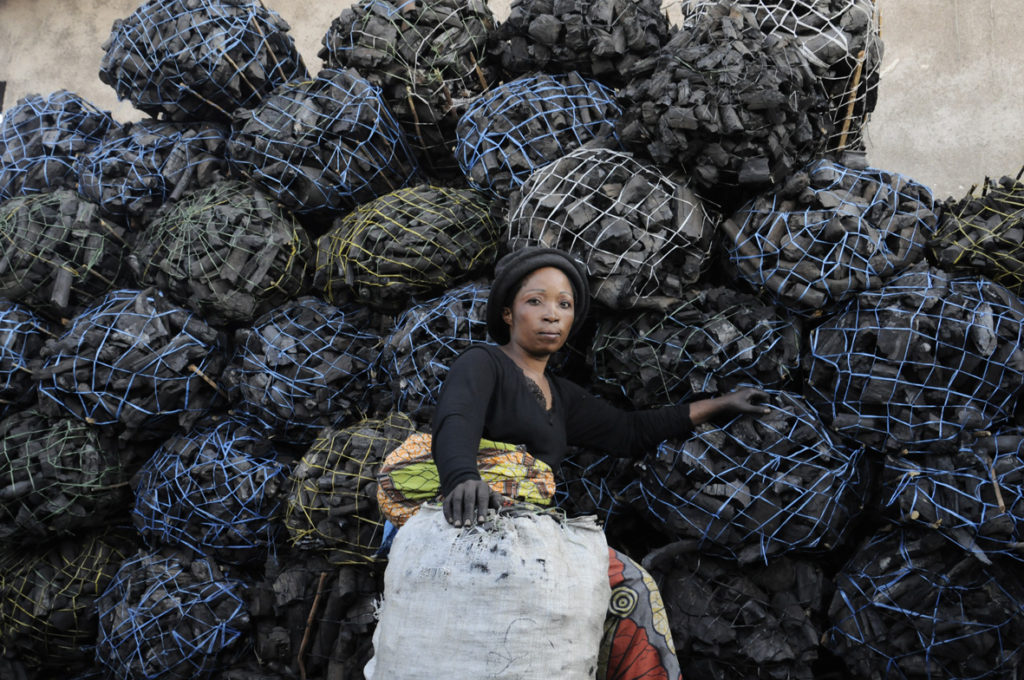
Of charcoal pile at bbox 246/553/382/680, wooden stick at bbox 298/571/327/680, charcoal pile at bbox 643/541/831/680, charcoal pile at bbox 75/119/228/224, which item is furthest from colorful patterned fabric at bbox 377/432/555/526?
charcoal pile at bbox 75/119/228/224

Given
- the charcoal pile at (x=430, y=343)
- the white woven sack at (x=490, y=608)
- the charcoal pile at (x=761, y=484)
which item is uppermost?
the charcoal pile at (x=430, y=343)

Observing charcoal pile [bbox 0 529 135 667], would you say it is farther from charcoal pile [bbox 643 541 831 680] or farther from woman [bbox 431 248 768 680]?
charcoal pile [bbox 643 541 831 680]

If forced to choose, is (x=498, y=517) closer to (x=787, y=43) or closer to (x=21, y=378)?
(x=787, y=43)

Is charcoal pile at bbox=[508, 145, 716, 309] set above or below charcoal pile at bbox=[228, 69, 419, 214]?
below

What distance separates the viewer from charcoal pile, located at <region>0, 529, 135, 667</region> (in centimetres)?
374

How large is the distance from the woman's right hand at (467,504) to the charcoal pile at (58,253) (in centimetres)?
284

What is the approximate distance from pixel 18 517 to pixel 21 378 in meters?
0.66

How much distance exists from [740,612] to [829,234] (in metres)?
1.31

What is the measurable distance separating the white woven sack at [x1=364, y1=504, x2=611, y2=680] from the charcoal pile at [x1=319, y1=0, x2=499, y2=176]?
92.9 inches

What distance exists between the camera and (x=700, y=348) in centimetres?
290

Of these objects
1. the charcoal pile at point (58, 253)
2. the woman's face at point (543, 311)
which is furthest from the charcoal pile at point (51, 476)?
the woman's face at point (543, 311)

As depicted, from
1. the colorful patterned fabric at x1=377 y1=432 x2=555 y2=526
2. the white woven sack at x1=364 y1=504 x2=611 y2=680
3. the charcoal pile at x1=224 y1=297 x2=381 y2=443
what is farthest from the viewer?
the charcoal pile at x1=224 y1=297 x2=381 y2=443

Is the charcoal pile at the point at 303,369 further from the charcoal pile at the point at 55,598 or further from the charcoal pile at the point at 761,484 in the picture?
the charcoal pile at the point at 761,484

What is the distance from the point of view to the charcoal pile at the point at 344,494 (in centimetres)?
316
